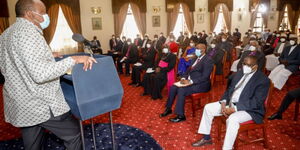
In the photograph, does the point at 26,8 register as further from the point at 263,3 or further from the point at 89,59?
the point at 263,3

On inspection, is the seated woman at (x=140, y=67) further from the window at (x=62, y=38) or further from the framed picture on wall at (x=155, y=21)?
the framed picture on wall at (x=155, y=21)

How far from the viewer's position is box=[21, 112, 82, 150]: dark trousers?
1967 millimetres

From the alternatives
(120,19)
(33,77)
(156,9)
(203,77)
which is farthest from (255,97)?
(156,9)

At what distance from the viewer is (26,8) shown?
1.77m

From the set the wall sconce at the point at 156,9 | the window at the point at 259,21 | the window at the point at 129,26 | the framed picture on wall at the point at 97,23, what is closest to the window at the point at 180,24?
the wall sconce at the point at 156,9

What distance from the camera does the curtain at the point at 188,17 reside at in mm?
15822

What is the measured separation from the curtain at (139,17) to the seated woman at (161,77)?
863 centimetres

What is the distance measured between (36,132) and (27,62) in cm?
70

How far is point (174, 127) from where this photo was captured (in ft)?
14.0

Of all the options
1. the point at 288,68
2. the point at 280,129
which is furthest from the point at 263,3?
the point at 280,129

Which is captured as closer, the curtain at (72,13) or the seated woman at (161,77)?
the seated woman at (161,77)

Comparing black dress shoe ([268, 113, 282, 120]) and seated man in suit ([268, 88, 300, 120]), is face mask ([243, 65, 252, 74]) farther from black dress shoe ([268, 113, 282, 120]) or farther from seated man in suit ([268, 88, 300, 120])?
black dress shoe ([268, 113, 282, 120])

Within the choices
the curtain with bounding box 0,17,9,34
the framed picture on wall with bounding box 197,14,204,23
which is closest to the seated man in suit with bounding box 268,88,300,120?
the curtain with bounding box 0,17,9,34

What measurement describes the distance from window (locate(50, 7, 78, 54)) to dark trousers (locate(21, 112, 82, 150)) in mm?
11333
